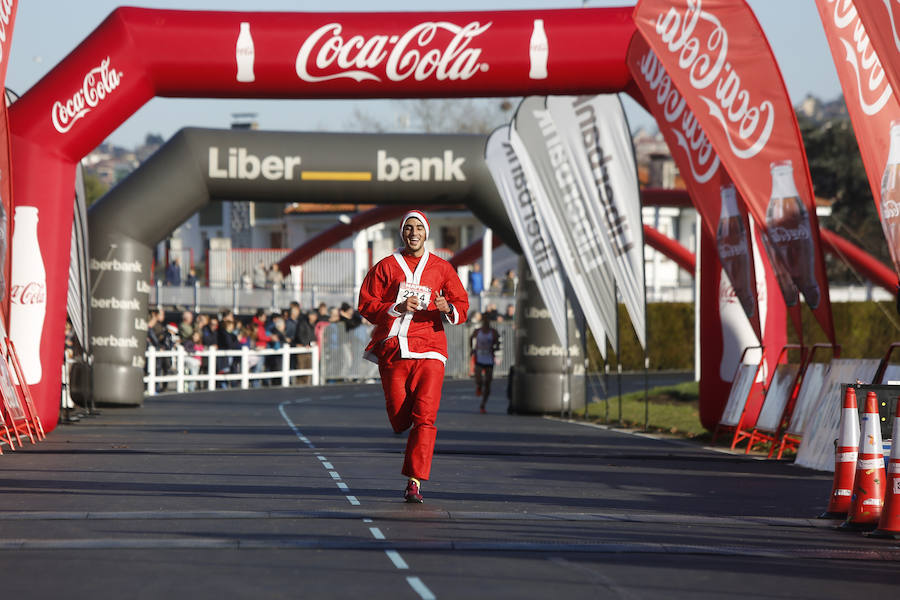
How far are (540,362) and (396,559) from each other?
53.0 ft

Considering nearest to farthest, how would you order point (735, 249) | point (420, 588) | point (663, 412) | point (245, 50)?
point (420, 588) < point (735, 249) < point (245, 50) < point (663, 412)

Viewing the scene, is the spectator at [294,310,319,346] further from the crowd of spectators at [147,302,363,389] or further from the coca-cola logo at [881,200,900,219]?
the coca-cola logo at [881,200,900,219]

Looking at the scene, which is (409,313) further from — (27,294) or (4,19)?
(27,294)

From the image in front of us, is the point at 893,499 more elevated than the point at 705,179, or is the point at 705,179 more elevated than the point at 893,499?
the point at 705,179

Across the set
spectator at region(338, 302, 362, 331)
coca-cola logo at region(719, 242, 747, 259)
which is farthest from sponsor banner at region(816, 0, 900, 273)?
spectator at region(338, 302, 362, 331)

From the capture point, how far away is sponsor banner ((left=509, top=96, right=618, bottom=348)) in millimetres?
19516

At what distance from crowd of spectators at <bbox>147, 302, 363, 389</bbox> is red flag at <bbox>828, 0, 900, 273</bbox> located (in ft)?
62.7

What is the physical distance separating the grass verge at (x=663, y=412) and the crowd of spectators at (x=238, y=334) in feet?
19.9

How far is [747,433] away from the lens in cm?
1555

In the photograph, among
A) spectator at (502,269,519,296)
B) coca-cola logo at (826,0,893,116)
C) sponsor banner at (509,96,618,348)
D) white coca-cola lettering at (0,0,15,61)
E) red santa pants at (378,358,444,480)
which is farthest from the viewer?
spectator at (502,269,519,296)

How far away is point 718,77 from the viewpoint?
45.5ft

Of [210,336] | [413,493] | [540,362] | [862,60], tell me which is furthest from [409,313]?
[210,336]

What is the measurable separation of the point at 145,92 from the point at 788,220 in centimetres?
718

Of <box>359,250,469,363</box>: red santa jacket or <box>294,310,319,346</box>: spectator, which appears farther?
<box>294,310,319,346</box>: spectator
